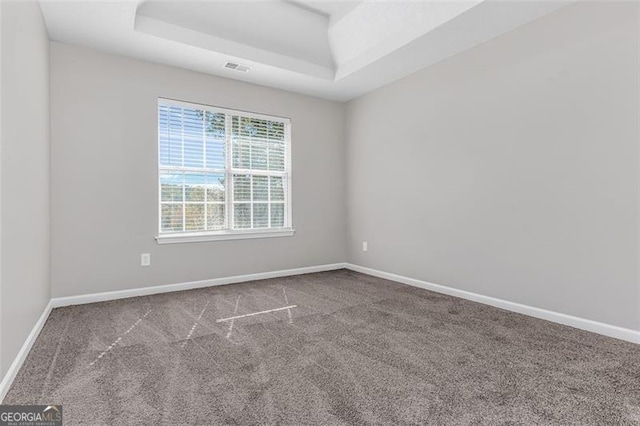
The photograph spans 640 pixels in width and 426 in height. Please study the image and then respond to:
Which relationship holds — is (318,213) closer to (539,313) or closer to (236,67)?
(236,67)

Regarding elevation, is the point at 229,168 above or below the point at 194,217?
above

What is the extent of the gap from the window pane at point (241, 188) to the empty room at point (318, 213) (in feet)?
0.09

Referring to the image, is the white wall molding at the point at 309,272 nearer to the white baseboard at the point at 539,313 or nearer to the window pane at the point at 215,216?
the white baseboard at the point at 539,313

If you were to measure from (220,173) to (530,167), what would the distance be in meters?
3.23

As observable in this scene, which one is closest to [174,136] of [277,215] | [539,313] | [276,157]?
[276,157]

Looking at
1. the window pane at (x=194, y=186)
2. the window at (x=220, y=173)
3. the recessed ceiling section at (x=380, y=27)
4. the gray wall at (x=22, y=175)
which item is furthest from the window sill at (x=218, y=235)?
the recessed ceiling section at (x=380, y=27)

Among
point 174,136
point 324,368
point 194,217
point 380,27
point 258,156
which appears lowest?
point 324,368

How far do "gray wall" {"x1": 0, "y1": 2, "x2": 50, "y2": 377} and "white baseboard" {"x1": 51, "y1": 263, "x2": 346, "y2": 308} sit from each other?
388mm

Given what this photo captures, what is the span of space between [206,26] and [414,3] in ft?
6.39

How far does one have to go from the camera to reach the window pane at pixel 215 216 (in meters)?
3.93

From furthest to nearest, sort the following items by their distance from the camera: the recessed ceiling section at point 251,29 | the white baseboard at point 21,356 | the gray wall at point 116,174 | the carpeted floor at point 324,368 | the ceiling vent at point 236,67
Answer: the ceiling vent at point 236,67 → the gray wall at point 116,174 → the recessed ceiling section at point 251,29 → the white baseboard at point 21,356 → the carpeted floor at point 324,368

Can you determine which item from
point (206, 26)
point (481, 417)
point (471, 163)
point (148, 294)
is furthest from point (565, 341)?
point (206, 26)

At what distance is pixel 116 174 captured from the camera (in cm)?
335

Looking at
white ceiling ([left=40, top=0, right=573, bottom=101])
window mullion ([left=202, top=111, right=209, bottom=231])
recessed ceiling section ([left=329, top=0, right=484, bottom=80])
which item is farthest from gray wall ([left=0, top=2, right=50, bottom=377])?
recessed ceiling section ([left=329, top=0, right=484, bottom=80])
